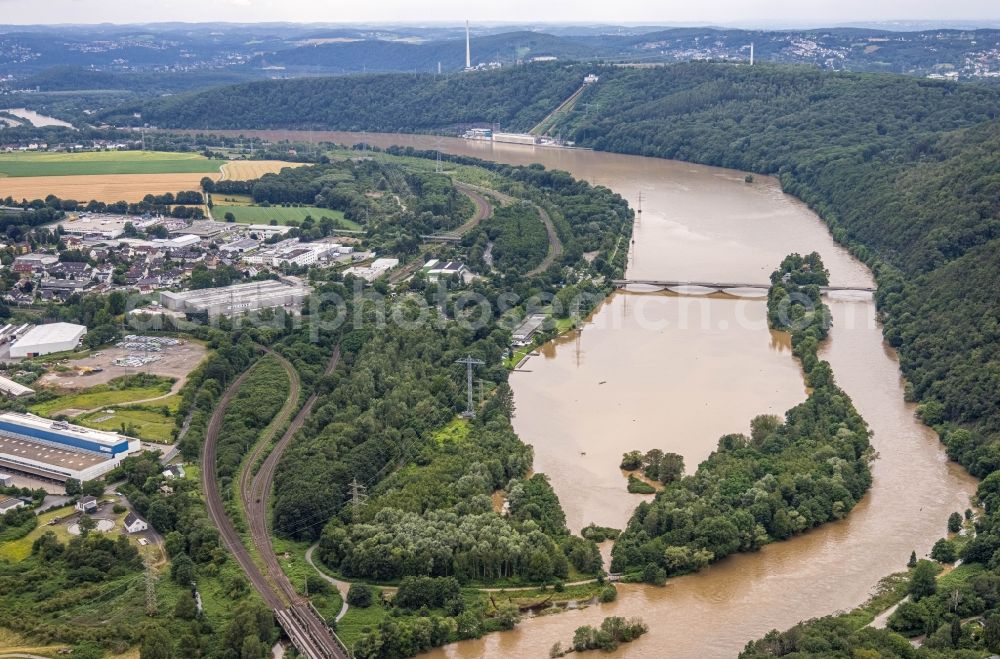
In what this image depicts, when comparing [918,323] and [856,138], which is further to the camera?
[856,138]

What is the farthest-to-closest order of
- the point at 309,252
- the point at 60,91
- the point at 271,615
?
the point at 60,91 → the point at 309,252 → the point at 271,615

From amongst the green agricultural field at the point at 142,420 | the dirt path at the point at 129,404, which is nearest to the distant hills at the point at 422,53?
the dirt path at the point at 129,404

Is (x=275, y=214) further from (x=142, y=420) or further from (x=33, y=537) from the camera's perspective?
(x=33, y=537)

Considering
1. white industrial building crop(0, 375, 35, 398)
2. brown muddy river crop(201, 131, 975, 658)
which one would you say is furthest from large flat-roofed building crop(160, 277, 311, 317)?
brown muddy river crop(201, 131, 975, 658)

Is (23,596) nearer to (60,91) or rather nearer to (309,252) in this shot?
(309,252)

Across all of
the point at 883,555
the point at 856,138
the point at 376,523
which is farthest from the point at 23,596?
the point at 856,138

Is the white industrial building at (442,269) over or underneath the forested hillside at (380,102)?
underneath

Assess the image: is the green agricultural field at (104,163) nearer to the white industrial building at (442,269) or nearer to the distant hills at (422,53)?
the white industrial building at (442,269)

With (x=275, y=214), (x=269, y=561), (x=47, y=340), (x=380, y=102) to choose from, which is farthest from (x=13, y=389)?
(x=380, y=102)
